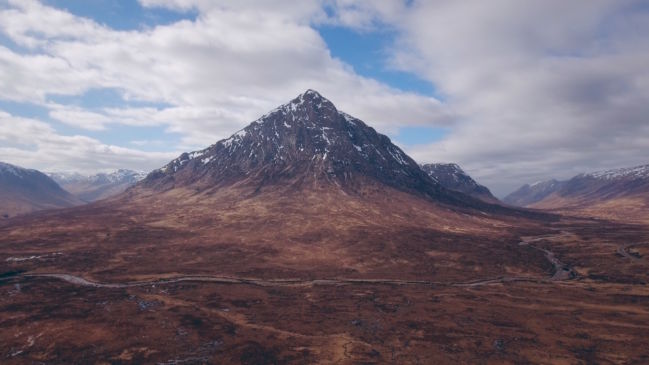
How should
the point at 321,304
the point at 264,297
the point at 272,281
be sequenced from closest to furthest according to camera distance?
the point at 321,304, the point at 264,297, the point at 272,281

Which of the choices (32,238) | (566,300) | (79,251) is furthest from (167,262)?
(566,300)

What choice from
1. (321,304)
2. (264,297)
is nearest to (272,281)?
(264,297)

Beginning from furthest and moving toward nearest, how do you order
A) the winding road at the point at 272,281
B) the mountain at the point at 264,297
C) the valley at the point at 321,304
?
the winding road at the point at 272,281 → the mountain at the point at 264,297 → the valley at the point at 321,304

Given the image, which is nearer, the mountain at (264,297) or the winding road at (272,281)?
the mountain at (264,297)

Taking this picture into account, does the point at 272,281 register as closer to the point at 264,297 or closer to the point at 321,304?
the point at 264,297

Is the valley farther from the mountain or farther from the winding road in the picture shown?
the winding road

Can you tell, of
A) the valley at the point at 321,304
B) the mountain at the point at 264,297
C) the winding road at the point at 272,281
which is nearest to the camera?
the valley at the point at 321,304

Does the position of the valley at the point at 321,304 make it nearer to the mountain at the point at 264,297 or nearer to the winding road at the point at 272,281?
the mountain at the point at 264,297

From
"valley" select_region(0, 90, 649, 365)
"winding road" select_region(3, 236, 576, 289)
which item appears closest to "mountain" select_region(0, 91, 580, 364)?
"valley" select_region(0, 90, 649, 365)

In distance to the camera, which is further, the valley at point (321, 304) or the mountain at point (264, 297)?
the mountain at point (264, 297)

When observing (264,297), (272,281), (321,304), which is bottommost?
(264,297)

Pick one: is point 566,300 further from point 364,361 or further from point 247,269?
point 247,269

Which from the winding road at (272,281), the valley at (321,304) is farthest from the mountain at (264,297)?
the winding road at (272,281)
